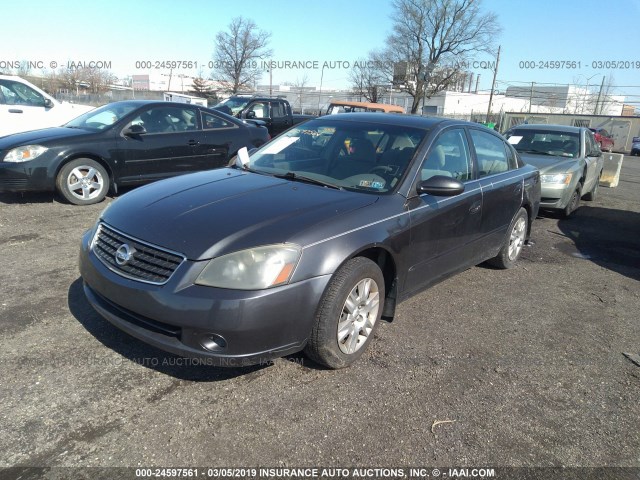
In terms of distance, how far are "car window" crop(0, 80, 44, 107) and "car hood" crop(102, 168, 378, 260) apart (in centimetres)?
753

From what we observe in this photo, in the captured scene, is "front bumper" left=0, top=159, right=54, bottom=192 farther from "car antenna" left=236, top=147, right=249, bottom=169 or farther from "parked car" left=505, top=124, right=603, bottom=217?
"parked car" left=505, top=124, right=603, bottom=217

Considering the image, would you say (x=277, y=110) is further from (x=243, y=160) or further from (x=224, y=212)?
(x=224, y=212)

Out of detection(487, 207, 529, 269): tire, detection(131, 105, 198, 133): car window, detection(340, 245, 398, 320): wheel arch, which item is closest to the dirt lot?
detection(340, 245, 398, 320): wheel arch

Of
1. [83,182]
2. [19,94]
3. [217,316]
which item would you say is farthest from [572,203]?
[19,94]

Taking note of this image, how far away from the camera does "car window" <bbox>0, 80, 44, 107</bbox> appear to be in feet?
29.7

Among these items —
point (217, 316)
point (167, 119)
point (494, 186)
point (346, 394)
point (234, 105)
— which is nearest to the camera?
point (217, 316)

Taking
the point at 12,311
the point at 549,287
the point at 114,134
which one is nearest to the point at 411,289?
the point at 549,287

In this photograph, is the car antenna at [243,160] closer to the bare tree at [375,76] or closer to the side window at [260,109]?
the side window at [260,109]

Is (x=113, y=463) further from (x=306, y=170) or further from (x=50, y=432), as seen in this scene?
(x=306, y=170)

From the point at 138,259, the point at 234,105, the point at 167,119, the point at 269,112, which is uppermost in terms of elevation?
the point at 234,105

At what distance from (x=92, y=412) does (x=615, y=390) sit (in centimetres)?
315

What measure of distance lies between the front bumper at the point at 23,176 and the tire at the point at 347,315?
518 centimetres

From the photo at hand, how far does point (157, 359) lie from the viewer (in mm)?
2982

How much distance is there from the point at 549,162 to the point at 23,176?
7.96 meters
